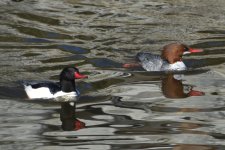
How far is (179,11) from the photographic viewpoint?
2336 centimetres

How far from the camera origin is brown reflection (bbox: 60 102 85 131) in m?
12.4

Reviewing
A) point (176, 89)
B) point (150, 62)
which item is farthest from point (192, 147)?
point (150, 62)

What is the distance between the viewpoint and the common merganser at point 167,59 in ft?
57.2

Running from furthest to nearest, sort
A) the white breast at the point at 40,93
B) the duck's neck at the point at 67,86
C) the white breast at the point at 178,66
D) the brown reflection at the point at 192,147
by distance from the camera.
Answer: the white breast at the point at 178,66 < the duck's neck at the point at 67,86 < the white breast at the point at 40,93 < the brown reflection at the point at 192,147

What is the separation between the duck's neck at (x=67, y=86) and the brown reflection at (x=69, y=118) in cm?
58

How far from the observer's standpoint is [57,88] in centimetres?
1462

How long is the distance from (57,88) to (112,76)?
6.67ft

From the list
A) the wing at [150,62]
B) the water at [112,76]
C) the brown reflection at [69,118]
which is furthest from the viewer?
the wing at [150,62]

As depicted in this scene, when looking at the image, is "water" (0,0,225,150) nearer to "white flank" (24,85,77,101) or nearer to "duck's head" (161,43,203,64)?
"white flank" (24,85,77,101)

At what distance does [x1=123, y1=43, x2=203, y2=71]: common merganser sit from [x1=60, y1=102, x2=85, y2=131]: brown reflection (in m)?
3.64

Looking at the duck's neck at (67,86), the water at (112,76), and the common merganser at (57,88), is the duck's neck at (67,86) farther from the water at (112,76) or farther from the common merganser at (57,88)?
the water at (112,76)

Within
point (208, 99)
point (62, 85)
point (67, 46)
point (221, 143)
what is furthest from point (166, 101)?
point (67, 46)

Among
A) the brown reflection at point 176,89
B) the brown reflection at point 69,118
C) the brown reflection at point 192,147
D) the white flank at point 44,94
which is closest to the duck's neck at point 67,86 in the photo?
the white flank at point 44,94

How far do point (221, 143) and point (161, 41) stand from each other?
358 inches
